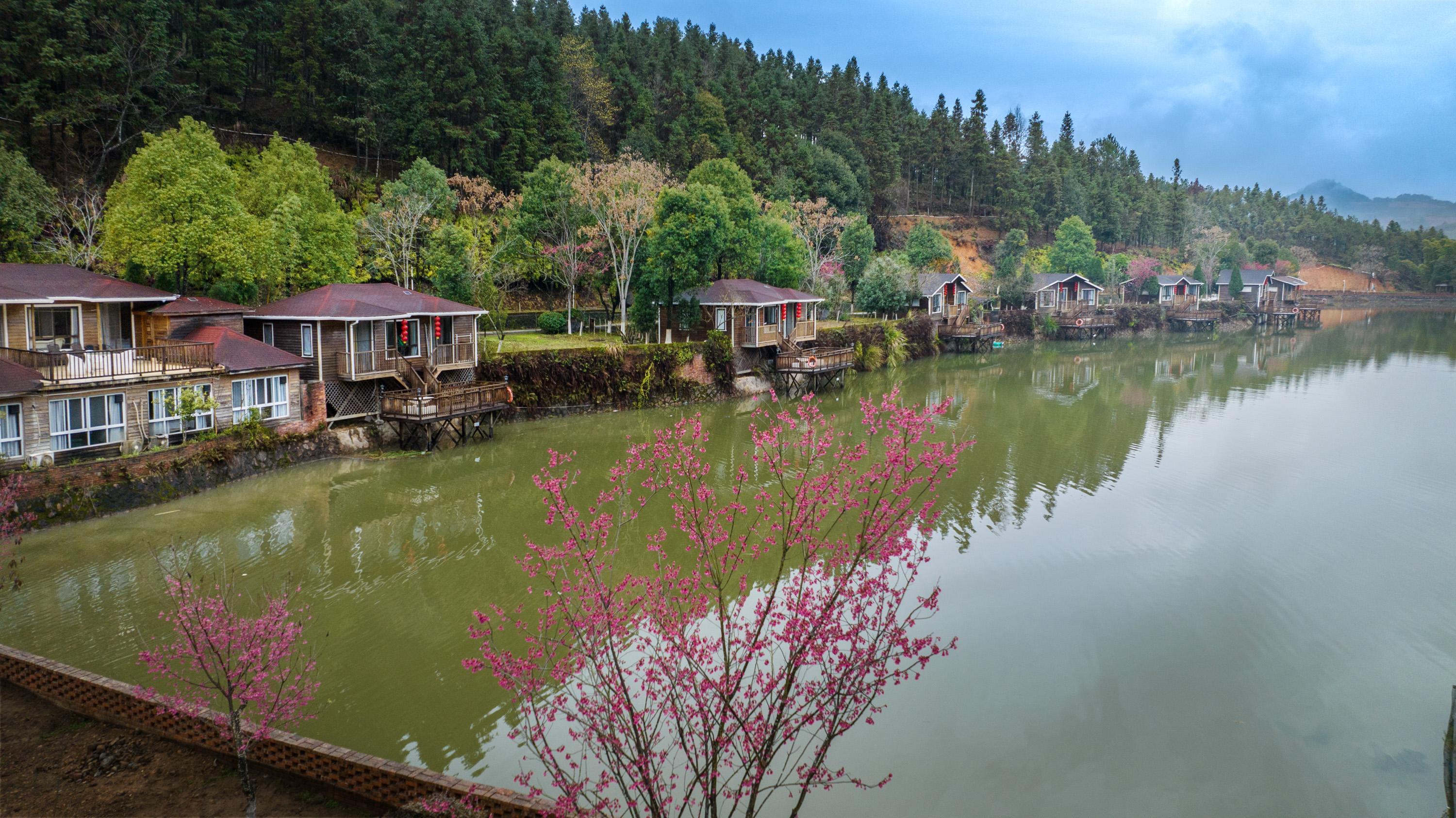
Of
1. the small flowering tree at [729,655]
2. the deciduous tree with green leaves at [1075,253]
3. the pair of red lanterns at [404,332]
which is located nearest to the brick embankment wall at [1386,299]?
the deciduous tree with green leaves at [1075,253]

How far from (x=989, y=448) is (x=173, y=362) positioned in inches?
858

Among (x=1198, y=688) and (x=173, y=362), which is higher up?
(x=173, y=362)

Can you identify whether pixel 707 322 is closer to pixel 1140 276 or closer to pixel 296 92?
pixel 296 92

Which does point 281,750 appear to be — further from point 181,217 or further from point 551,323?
point 551,323

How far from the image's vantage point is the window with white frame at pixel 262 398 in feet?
70.6

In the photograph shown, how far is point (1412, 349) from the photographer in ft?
180

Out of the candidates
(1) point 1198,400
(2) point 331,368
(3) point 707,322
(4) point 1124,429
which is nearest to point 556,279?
(3) point 707,322

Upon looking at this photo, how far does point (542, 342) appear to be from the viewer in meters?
34.4

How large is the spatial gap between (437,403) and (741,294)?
50.3ft

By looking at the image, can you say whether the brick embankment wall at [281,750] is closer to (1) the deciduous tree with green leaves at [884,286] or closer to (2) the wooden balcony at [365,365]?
(2) the wooden balcony at [365,365]

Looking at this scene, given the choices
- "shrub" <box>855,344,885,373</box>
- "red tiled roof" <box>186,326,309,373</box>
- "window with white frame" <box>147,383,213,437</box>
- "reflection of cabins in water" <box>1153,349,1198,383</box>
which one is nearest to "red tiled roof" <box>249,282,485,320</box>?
"red tiled roof" <box>186,326,309,373</box>

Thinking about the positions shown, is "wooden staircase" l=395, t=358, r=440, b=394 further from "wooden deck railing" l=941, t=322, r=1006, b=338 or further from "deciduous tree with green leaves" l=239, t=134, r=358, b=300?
"wooden deck railing" l=941, t=322, r=1006, b=338

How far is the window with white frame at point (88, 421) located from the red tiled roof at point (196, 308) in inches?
170

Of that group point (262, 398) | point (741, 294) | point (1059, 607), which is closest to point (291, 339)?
point (262, 398)
